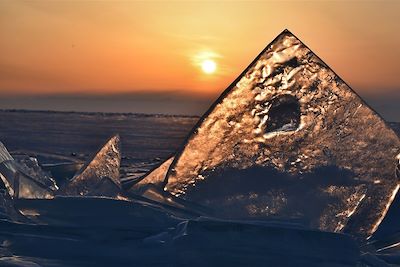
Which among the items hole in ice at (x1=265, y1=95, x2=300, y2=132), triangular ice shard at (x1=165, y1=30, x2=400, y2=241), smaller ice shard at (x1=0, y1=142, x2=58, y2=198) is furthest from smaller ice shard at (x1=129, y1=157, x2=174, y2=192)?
hole in ice at (x1=265, y1=95, x2=300, y2=132)

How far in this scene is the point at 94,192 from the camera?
5.74 metres

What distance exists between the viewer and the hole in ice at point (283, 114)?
5.08m

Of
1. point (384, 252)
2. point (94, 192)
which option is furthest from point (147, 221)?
point (384, 252)

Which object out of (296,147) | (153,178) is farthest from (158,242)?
(296,147)

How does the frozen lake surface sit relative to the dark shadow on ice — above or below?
below

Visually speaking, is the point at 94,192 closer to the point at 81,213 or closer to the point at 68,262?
the point at 81,213

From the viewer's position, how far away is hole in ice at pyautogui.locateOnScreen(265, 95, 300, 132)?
5082mm

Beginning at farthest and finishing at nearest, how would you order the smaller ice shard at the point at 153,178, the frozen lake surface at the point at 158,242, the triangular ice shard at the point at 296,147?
the smaller ice shard at the point at 153,178 → the triangular ice shard at the point at 296,147 → the frozen lake surface at the point at 158,242

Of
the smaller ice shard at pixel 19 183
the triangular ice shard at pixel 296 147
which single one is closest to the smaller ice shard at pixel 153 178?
the triangular ice shard at pixel 296 147

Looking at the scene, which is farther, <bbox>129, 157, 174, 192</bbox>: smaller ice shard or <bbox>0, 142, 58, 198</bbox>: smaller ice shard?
<bbox>129, 157, 174, 192</bbox>: smaller ice shard

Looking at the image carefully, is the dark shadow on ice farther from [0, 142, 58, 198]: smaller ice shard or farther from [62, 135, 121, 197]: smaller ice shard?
[0, 142, 58, 198]: smaller ice shard

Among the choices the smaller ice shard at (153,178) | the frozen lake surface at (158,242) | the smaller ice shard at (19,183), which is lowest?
the frozen lake surface at (158,242)

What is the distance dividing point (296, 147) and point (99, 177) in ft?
6.49

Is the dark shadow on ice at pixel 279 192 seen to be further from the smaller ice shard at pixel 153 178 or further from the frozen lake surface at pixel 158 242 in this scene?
the smaller ice shard at pixel 153 178
